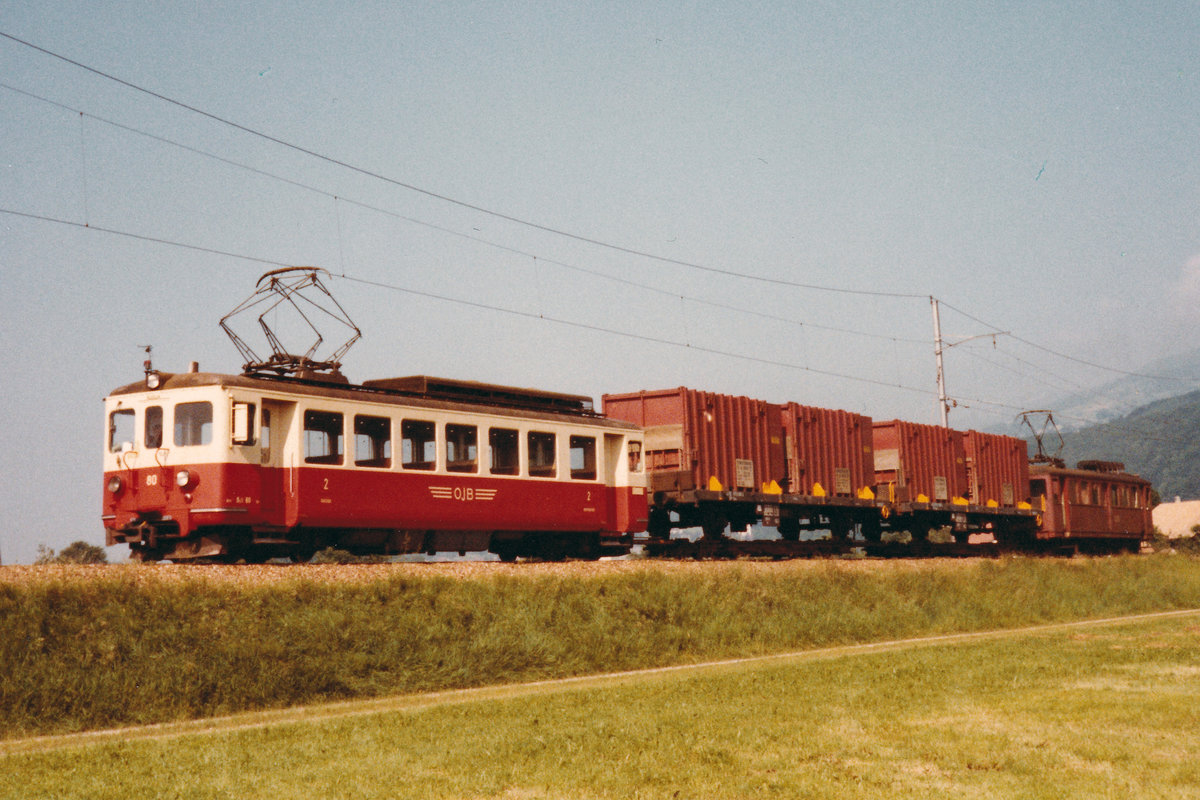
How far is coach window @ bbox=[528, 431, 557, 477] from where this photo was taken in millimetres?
20984

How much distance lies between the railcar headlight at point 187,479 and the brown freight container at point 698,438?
10.7m

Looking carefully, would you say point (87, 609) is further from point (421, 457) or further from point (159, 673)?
point (421, 457)

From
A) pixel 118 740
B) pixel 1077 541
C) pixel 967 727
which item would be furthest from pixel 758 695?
pixel 1077 541

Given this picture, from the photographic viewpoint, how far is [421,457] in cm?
1903

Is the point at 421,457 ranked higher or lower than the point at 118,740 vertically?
higher

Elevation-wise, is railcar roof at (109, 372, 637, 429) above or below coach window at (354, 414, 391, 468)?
above

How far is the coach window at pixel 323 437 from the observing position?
57.4ft

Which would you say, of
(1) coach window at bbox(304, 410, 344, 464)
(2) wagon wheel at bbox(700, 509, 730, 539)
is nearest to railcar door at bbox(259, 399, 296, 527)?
(1) coach window at bbox(304, 410, 344, 464)

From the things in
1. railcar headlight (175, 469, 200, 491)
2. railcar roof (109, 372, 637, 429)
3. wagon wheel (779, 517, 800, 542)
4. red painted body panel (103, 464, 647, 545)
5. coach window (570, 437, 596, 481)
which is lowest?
wagon wheel (779, 517, 800, 542)

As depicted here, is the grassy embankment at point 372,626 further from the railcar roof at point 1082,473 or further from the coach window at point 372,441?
the railcar roof at point 1082,473

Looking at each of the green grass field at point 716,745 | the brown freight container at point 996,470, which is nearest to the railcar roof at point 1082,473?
the brown freight container at point 996,470

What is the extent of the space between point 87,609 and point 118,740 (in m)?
3.01

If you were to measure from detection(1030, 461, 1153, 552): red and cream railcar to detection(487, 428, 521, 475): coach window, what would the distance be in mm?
25409

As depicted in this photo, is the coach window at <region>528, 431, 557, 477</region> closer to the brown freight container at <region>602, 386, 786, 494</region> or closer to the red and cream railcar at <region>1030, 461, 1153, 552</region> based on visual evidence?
the brown freight container at <region>602, 386, 786, 494</region>
